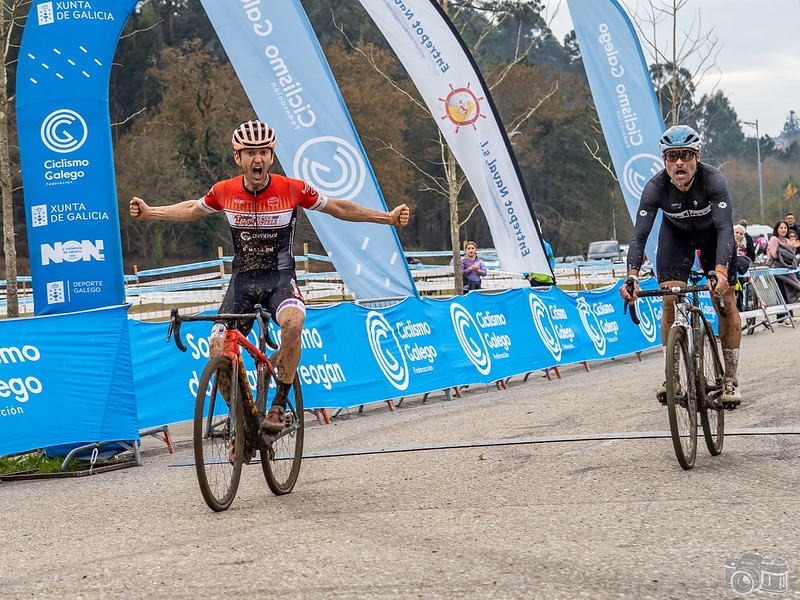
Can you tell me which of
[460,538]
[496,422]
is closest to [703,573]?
[460,538]

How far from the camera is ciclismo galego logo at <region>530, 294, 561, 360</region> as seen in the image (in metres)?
15.0

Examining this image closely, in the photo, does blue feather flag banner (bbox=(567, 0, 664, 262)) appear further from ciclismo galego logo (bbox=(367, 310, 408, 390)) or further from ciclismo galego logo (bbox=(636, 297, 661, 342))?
ciclismo galego logo (bbox=(367, 310, 408, 390))

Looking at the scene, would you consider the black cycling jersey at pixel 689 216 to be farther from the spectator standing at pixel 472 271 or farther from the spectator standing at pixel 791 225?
the spectator standing at pixel 791 225

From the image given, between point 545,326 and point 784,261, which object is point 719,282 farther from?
point 784,261

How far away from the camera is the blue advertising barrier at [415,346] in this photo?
9516mm

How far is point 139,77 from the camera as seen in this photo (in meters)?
63.6

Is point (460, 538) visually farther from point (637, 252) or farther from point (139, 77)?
point (139, 77)

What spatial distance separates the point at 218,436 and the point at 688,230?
375 centimetres

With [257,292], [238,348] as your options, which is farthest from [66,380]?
[238,348]

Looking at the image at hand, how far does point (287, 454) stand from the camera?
6766mm

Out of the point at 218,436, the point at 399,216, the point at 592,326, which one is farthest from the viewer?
the point at 592,326

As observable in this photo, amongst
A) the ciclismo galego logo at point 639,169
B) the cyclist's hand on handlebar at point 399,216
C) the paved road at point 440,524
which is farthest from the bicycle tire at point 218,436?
the ciclismo galego logo at point 639,169

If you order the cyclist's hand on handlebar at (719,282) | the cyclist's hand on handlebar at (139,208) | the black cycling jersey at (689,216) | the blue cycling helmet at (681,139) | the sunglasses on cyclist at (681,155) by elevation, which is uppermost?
the blue cycling helmet at (681,139)

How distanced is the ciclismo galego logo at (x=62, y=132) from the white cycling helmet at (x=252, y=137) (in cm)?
328
